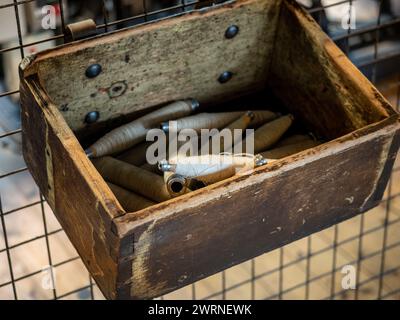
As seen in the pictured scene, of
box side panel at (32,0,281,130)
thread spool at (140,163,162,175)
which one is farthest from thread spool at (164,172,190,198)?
box side panel at (32,0,281,130)

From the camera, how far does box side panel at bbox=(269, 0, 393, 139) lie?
131cm

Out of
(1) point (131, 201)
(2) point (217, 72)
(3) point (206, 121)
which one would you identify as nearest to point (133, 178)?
(1) point (131, 201)

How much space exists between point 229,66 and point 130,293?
478mm

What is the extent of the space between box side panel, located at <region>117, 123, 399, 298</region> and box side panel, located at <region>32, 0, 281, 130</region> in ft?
1.04

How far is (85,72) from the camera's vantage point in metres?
1.33

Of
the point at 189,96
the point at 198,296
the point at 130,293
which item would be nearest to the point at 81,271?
the point at 198,296

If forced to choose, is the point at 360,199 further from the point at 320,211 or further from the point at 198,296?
the point at 198,296

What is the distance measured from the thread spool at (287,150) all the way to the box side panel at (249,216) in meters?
0.12

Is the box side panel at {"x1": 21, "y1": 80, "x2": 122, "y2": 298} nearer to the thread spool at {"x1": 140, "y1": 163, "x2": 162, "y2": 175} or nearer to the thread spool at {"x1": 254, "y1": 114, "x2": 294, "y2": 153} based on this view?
the thread spool at {"x1": 140, "y1": 163, "x2": 162, "y2": 175}

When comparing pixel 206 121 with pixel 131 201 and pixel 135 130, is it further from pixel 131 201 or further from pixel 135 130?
pixel 131 201

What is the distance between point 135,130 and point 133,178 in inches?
4.7

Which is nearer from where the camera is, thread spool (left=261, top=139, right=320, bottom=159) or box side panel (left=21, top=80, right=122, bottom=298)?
box side panel (left=21, top=80, right=122, bottom=298)

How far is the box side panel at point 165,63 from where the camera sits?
132 centimetres

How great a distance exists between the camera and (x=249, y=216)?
122cm
